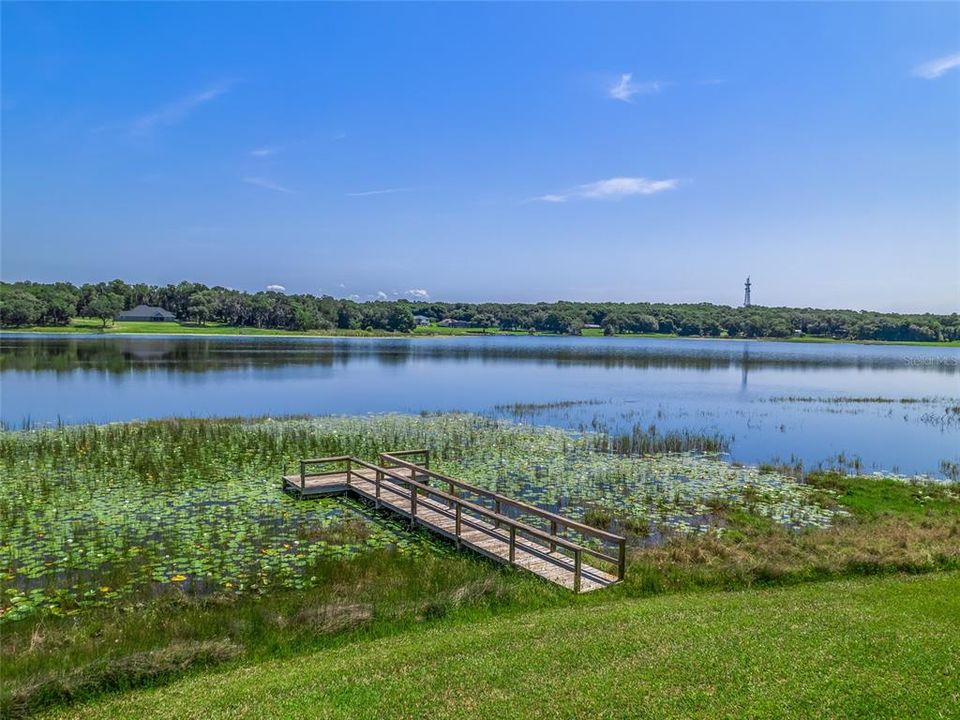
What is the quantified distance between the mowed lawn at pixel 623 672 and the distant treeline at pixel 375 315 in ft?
420

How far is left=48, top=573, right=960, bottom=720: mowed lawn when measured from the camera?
217 inches

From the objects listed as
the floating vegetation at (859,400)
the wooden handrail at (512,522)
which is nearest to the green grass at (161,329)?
the floating vegetation at (859,400)

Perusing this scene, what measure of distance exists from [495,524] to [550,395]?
85.5 ft

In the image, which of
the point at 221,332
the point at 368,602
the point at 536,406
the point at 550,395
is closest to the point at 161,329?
the point at 221,332

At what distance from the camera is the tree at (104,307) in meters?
118

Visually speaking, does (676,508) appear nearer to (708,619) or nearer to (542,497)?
(542,497)

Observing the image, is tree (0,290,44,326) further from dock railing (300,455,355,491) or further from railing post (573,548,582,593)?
railing post (573,548,582,593)

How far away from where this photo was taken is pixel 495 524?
13219mm

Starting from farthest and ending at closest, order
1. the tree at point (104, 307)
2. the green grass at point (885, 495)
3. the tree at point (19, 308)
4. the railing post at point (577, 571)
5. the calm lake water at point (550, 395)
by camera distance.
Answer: the tree at point (104, 307) → the tree at point (19, 308) → the calm lake water at point (550, 395) → the green grass at point (885, 495) → the railing post at point (577, 571)

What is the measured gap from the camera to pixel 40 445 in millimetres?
19672

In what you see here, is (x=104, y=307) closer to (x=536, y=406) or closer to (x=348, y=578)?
(x=536, y=406)

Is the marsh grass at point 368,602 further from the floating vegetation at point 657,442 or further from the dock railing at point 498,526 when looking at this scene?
the floating vegetation at point 657,442

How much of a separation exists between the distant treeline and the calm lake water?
224 feet

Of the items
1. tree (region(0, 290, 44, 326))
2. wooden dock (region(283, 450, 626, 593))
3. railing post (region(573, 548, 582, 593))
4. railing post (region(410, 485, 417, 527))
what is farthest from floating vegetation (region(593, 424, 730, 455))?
tree (region(0, 290, 44, 326))
